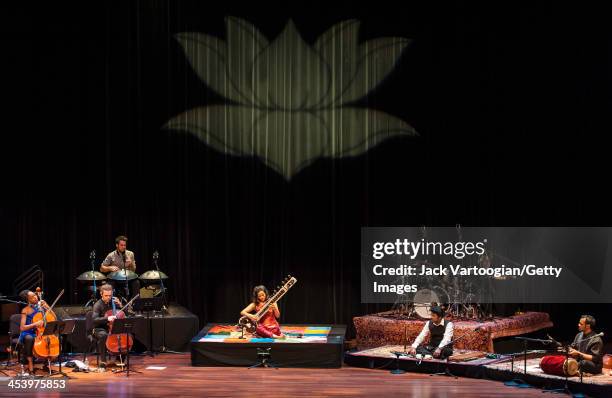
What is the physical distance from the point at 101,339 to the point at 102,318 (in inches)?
9.4

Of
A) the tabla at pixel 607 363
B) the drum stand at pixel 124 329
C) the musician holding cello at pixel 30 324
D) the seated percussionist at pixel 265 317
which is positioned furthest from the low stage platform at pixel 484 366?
the musician holding cello at pixel 30 324

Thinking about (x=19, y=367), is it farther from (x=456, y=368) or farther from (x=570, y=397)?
(x=570, y=397)

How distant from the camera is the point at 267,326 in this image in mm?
11430

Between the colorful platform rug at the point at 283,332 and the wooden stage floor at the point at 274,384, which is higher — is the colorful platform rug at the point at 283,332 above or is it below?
above

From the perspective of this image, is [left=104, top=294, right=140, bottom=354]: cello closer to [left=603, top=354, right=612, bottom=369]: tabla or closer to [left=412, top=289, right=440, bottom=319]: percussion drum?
[left=412, top=289, right=440, bottom=319]: percussion drum

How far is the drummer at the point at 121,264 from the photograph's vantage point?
12250 mm

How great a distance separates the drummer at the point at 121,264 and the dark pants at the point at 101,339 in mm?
1287

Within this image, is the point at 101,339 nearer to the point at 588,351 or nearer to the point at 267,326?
the point at 267,326

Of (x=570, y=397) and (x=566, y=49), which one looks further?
(x=566, y=49)

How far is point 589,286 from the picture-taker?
13.0 m

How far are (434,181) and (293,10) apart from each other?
3124 mm

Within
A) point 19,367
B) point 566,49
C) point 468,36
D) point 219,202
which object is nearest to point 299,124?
point 219,202

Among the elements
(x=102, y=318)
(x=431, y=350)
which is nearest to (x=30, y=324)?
(x=102, y=318)

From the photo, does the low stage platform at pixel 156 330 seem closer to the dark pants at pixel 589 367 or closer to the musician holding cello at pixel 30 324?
the musician holding cello at pixel 30 324
